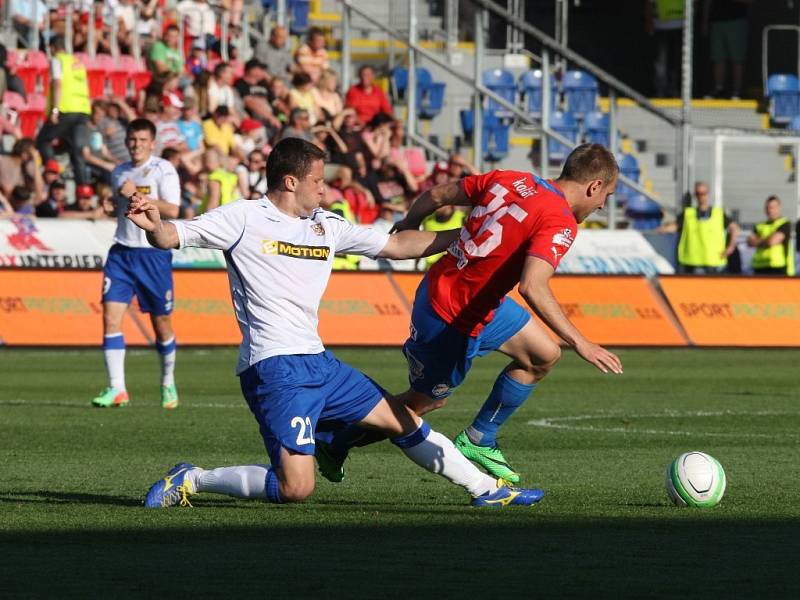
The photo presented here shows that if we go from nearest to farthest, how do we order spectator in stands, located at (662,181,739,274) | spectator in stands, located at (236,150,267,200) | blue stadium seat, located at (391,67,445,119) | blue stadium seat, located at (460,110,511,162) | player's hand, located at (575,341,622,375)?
player's hand, located at (575,341,622,375) → spectator in stands, located at (236,150,267,200) → spectator in stands, located at (662,181,739,274) → blue stadium seat, located at (460,110,511,162) → blue stadium seat, located at (391,67,445,119)

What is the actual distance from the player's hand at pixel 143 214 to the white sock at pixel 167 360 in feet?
21.5

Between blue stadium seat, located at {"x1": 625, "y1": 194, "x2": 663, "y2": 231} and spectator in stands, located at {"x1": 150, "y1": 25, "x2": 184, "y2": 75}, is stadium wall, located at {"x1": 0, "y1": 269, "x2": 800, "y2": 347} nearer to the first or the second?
blue stadium seat, located at {"x1": 625, "y1": 194, "x2": 663, "y2": 231}

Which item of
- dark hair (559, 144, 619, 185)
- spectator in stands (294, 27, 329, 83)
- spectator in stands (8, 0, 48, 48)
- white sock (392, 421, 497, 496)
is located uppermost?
spectator in stands (8, 0, 48, 48)

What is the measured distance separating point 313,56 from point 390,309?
7472 millimetres

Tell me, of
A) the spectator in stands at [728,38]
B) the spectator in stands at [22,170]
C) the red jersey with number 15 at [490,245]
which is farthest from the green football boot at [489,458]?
the spectator in stands at [728,38]

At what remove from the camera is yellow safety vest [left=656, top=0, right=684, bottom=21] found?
33844 mm

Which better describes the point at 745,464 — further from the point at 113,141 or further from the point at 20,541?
the point at 113,141

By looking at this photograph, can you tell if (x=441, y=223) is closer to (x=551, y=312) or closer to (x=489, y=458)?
(x=489, y=458)

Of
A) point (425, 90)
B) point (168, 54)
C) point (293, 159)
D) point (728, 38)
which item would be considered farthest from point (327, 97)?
point (293, 159)

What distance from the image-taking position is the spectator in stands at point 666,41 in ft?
112

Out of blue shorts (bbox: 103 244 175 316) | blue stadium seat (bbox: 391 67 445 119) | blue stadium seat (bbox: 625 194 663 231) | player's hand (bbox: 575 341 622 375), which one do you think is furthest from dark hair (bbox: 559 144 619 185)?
blue stadium seat (bbox: 391 67 445 119)

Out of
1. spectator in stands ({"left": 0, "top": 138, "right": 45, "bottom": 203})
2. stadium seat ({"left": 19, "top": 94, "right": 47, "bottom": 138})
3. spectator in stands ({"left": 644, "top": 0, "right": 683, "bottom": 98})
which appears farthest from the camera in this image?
spectator in stands ({"left": 644, "top": 0, "right": 683, "bottom": 98})

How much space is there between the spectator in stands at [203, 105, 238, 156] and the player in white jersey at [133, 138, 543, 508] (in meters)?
17.0

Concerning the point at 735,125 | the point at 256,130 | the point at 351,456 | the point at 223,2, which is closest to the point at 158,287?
the point at 351,456
